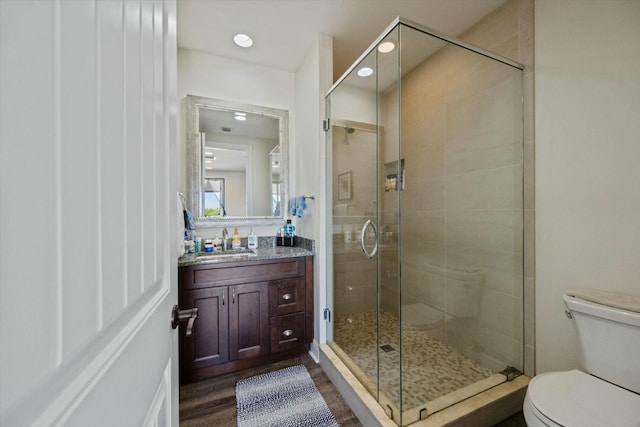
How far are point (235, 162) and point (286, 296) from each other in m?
1.36

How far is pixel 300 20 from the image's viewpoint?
6.22 feet

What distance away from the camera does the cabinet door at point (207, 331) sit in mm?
1743

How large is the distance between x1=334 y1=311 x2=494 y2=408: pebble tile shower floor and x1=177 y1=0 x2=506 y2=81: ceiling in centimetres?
226

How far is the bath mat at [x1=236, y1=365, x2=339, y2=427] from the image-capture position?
1.45 m

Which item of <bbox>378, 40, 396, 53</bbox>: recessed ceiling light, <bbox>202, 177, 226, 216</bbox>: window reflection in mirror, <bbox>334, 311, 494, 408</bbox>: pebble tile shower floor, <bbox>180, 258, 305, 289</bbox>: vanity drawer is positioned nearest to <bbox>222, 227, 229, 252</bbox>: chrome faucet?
<bbox>202, 177, 226, 216</bbox>: window reflection in mirror

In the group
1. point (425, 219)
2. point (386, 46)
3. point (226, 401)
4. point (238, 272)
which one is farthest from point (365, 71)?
point (226, 401)

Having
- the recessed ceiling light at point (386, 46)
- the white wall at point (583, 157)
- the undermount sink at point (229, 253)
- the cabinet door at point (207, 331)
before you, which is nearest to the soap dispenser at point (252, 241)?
the undermount sink at point (229, 253)

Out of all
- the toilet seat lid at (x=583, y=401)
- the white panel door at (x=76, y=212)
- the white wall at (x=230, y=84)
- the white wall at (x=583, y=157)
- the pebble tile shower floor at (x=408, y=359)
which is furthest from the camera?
the white wall at (x=230, y=84)

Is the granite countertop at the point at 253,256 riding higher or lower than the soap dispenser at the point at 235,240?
lower

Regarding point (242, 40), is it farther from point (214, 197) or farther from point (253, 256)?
point (253, 256)

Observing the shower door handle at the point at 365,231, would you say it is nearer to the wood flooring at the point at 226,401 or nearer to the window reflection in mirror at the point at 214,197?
the wood flooring at the point at 226,401

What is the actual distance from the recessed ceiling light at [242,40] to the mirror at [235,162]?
0.49 meters

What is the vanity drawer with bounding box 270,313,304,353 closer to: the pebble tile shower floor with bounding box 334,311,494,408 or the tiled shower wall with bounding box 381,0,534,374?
the pebble tile shower floor with bounding box 334,311,494,408

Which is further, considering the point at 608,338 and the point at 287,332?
the point at 287,332
